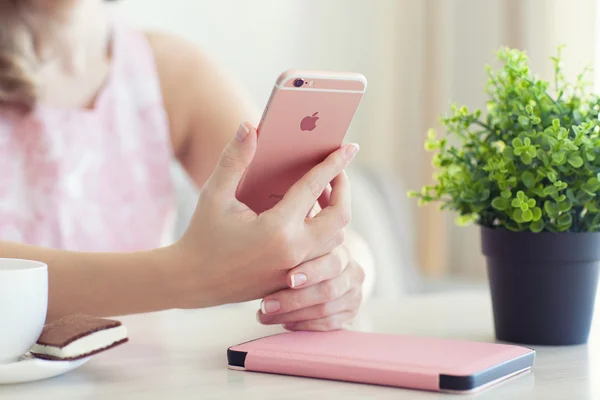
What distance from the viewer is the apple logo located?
0.81 m

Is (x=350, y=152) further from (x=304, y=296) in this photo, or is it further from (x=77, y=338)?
(x=77, y=338)

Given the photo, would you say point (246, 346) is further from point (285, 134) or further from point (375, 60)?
point (375, 60)

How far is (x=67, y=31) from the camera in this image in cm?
157

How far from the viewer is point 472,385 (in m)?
0.66

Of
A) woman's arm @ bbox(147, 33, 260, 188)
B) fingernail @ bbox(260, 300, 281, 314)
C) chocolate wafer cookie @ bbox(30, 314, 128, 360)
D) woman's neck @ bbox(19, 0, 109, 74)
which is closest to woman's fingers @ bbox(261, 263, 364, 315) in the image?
fingernail @ bbox(260, 300, 281, 314)

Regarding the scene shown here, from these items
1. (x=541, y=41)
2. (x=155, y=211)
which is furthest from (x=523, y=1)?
(x=155, y=211)

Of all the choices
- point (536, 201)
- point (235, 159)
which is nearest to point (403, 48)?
point (536, 201)

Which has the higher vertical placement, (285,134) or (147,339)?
(285,134)

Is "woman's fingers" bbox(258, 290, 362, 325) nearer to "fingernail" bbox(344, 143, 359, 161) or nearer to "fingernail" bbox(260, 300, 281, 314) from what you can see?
"fingernail" bbox(260, 300, 281, 314)

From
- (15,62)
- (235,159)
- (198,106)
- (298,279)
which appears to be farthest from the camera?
(198,106)

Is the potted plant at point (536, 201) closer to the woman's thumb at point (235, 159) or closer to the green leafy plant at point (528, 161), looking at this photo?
the green leafy plant at point (528, 161)

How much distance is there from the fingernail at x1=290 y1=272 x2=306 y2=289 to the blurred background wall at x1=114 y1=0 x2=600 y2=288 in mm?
1617

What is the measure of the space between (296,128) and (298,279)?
0.17 metres

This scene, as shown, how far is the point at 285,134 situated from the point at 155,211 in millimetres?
891
